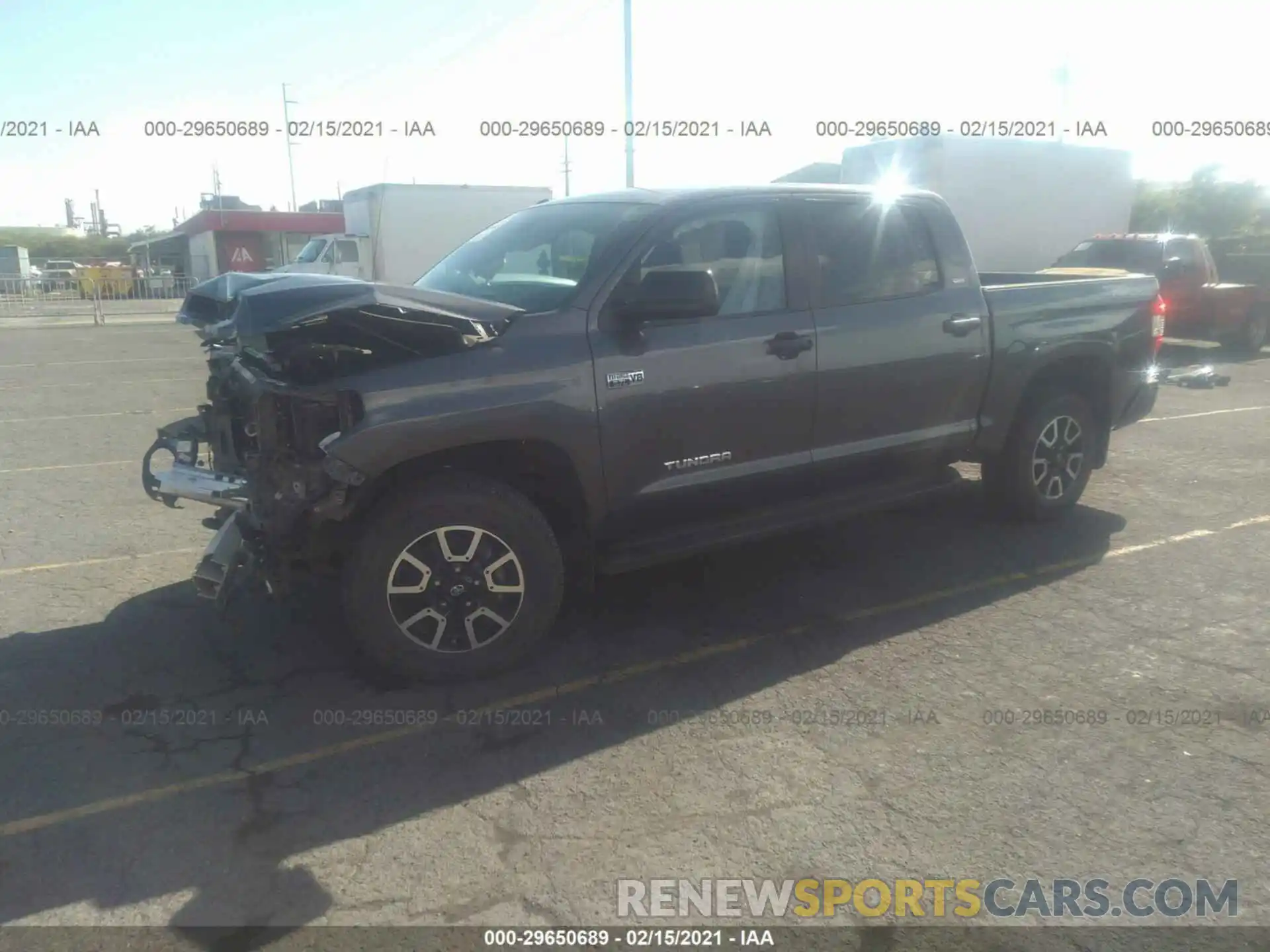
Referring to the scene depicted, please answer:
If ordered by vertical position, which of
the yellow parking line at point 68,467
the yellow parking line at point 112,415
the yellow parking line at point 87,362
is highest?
the yellow parking line at point 87,362

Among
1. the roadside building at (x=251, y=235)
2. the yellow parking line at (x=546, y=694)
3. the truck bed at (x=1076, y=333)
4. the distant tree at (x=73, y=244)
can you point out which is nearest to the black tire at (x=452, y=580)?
the yellow parking line at (x=546, y=694)

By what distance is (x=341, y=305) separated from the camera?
3.71m

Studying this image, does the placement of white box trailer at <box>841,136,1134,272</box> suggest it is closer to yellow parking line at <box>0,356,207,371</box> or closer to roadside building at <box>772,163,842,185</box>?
roadside building at <box>772,163,842,185</box>

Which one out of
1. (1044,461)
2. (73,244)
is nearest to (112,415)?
(1044,461)

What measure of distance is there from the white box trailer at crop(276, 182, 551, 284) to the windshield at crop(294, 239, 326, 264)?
2cm

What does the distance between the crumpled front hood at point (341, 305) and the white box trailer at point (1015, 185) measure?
15.8 m

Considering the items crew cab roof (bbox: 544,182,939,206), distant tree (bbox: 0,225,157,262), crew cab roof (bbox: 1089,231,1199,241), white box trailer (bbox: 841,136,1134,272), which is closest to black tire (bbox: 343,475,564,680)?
crew cab roof (bbox: 544,182,939,206)

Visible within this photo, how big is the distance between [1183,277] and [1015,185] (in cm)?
466

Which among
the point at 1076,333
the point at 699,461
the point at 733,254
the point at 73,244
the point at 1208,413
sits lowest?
the point at 1208,413

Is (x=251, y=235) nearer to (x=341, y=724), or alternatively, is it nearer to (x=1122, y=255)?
(x=1122, y=255)

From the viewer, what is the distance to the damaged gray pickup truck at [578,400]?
3.84m

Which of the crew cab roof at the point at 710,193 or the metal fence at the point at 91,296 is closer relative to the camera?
the crew cab roof at the point at 710,193

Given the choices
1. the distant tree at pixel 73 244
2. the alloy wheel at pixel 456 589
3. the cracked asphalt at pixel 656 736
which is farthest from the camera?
the distant tree at pixel 73 244

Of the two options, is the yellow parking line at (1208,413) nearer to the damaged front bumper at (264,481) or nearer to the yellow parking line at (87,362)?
the damaged front bumper at (264,481)
